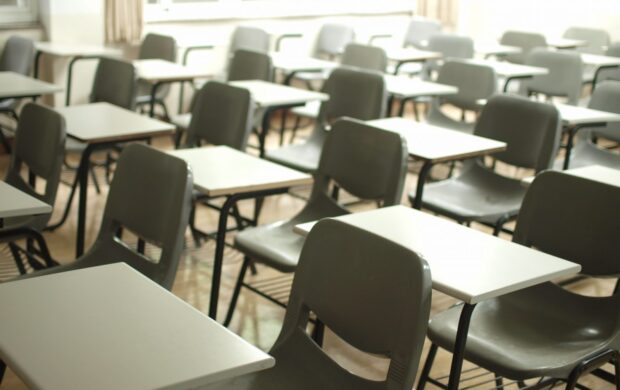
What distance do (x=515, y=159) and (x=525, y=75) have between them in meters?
2.30

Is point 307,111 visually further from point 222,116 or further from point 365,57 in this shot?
point 222,116

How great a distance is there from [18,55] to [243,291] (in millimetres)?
3020

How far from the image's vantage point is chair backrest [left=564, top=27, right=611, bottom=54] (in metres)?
8.24

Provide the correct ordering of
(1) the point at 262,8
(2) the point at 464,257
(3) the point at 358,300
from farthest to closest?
(1) the point at 262,8
(2) the point at 464,257
(3) the point at 358,300

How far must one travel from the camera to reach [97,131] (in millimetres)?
3836

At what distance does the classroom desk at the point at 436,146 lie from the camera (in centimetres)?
369

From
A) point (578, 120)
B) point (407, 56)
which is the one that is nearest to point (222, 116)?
point (578, 120)

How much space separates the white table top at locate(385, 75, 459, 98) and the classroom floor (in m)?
0.75

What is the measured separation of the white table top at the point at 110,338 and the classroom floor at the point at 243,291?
48.9 inches

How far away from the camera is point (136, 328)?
1.86m

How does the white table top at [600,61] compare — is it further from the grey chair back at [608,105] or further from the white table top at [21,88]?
the white table top at [21,88]

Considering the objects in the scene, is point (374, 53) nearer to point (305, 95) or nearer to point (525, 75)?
point (525, 75)

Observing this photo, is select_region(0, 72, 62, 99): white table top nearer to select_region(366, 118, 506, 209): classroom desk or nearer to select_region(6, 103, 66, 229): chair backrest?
select_region(6, 103, 66, 229): chair backrest

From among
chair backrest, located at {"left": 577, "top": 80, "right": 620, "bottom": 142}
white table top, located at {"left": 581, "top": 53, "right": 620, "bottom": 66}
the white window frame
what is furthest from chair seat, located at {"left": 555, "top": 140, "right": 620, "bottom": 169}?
the white window frame
